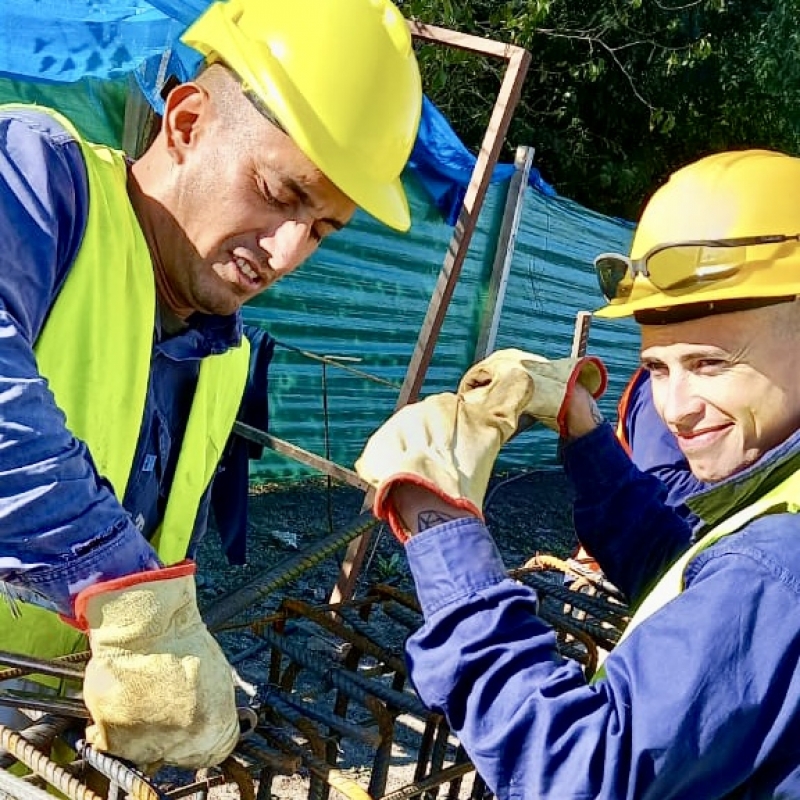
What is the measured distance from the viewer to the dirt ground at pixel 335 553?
12.2 ft

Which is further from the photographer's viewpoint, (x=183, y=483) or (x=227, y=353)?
(x=227, y=353)

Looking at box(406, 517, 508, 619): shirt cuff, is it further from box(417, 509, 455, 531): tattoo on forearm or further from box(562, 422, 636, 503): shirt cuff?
box(562, 422, 636, 503): shirt cuff

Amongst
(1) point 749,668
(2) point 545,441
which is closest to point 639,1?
(2) point 545,441

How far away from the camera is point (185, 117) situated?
185 cm

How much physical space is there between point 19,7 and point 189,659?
10.3 ft

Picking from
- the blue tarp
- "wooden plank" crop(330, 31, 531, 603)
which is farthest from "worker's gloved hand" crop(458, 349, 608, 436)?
the blue tarp

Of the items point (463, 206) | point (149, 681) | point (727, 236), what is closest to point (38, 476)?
point (149, 681)

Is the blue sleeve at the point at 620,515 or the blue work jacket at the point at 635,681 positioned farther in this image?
the blue sleeve at the point at 620,515

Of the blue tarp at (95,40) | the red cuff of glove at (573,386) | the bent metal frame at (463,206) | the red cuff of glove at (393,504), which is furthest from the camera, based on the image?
the bent metal frame at (463,206)

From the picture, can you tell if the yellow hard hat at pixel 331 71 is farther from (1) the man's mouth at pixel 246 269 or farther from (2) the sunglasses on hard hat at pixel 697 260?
(2) the sunglasses on hard hat at pixel 697 260

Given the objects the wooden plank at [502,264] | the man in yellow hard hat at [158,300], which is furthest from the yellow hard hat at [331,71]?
the wooden plank at [502,264]

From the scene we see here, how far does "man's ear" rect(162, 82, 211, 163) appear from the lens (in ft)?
5.98

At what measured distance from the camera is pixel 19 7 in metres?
3.62

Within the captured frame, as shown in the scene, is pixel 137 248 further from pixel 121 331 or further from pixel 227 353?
pixel 227 353
